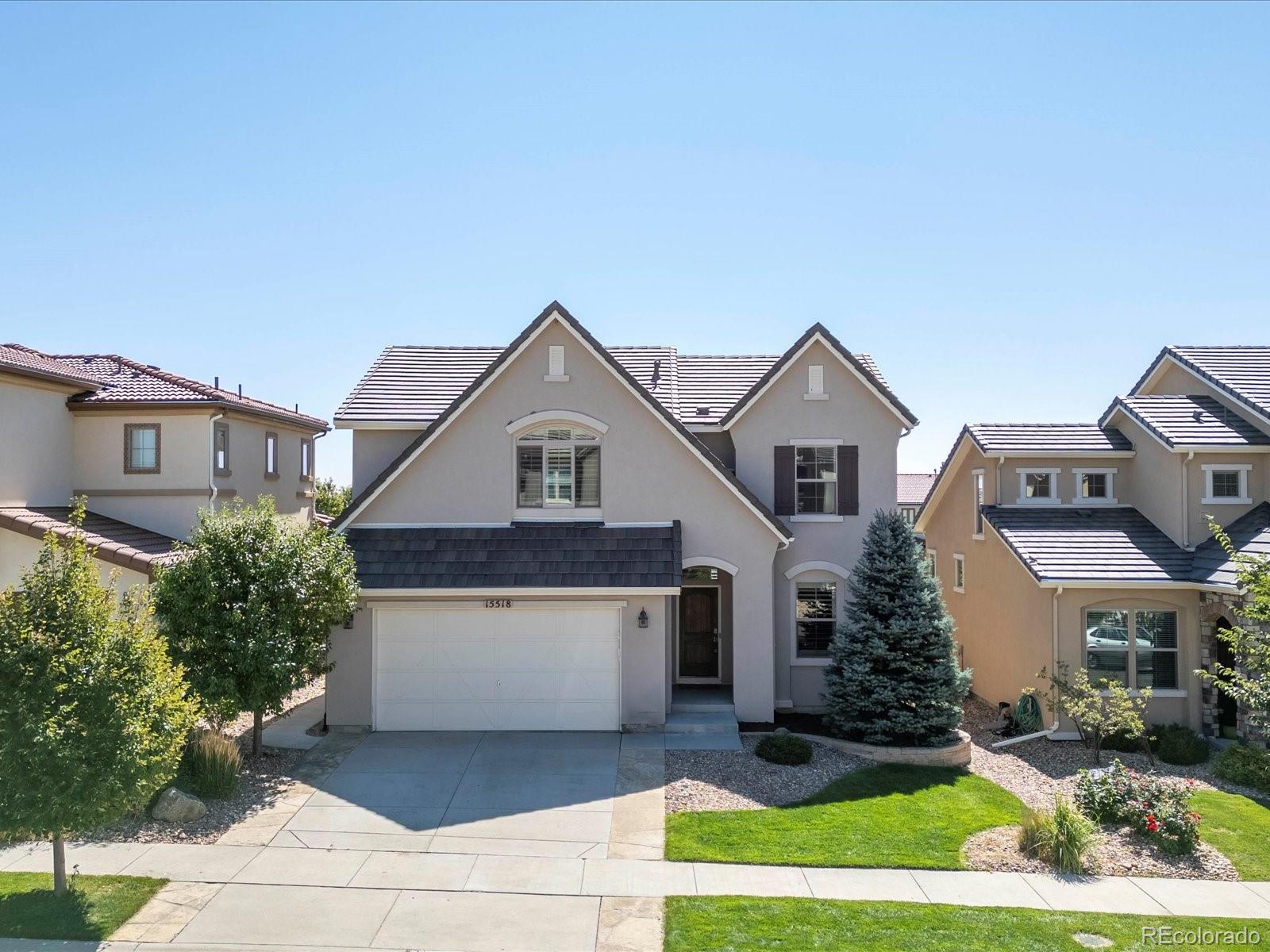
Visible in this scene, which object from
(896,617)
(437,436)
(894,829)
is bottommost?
(894,829)

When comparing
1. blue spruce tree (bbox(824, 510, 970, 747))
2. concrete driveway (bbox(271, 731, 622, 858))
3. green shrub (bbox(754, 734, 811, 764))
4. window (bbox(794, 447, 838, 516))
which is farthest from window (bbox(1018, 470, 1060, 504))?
concrete driveway (bbox(271, 731, 622, 858))

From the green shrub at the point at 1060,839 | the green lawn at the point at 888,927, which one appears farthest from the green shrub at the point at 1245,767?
the green lawn at the point at 888,927

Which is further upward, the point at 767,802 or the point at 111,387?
the point at 111,387

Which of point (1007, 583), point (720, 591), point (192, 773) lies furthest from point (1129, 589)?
point (192, 773)

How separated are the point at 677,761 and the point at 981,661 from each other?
10.8 metres

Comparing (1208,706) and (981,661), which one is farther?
(981,661)

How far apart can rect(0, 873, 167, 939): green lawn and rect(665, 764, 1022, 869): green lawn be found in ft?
20.5

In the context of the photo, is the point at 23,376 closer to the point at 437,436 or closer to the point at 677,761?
the point at 437,436

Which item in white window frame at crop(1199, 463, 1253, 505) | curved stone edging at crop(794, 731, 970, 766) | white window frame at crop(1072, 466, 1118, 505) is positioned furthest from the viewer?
white window frame at crop(1072, 466, 1118, 505)

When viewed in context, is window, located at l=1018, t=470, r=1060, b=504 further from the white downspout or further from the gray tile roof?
the white downspout

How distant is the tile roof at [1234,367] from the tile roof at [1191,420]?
496mm

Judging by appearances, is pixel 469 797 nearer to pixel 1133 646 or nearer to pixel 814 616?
pixel 814 616

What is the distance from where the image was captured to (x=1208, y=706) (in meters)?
17.3

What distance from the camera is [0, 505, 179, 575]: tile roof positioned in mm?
17016
